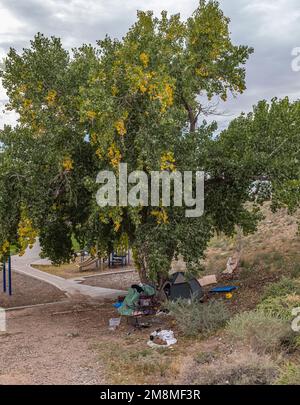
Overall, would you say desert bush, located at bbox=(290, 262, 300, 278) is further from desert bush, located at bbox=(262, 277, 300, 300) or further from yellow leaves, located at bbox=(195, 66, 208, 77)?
yellow leaves, located at bbox=(195, 66, 208, 77)

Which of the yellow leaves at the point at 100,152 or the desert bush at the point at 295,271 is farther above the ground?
the yellow leaves at the point at 100,152

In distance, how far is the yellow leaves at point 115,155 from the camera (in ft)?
35.3

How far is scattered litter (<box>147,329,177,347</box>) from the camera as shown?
9883 millimetres

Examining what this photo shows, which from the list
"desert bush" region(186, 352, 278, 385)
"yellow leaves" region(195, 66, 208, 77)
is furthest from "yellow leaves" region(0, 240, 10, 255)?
"yellow leaves" region(195, 66, 208, 77)

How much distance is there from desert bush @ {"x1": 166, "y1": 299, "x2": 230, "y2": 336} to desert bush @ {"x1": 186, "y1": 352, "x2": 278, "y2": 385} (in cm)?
253

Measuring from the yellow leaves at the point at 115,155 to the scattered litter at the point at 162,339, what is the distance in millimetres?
3976

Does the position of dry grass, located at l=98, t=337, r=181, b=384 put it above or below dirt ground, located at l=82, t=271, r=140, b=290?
above

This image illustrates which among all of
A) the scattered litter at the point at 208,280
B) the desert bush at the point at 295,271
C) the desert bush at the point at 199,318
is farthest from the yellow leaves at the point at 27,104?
the desert bush at the point at 295,271

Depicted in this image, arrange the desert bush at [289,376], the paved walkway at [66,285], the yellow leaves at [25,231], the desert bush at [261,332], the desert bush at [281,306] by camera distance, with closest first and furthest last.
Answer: the desert bush at [289,376] → the desert bush at [261,332] → the desert bush at [281,306] → the yellow leaves at [25,231] → the paved walkway at [66,285]

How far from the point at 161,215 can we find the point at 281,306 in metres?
3.43

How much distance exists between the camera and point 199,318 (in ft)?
34.2

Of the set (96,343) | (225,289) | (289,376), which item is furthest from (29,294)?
(289,376)

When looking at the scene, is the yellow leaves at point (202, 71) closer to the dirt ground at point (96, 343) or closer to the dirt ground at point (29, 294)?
the dirt ground at point (96, 343)
